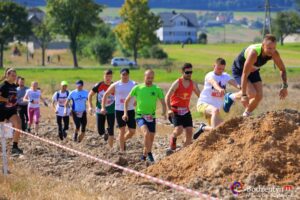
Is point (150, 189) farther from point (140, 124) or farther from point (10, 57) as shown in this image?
point (10, 57)

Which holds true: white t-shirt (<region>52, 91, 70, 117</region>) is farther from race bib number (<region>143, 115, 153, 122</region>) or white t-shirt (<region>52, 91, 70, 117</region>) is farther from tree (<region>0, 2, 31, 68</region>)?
tree (<region>0, 2, 31, 68</region>)

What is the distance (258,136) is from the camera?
34.4 feet

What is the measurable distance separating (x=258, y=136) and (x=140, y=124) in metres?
3.30

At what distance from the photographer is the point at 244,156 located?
10242 millimetres

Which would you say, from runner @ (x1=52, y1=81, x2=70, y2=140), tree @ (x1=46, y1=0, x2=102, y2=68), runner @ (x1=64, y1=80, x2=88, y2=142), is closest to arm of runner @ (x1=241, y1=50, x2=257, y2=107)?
runner @ (x1=64, y1=80, x2=88, y2=142)

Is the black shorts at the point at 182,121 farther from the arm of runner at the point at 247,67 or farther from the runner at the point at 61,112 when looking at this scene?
the runner at the point at 61,112

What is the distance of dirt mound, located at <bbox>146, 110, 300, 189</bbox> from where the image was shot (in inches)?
389

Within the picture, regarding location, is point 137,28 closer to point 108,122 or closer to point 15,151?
point 108,122

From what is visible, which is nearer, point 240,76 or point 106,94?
point 240,76

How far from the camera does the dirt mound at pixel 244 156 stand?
988 cm

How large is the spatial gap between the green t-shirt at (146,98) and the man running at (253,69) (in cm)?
149

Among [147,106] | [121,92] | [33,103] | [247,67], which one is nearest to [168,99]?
[147,106]

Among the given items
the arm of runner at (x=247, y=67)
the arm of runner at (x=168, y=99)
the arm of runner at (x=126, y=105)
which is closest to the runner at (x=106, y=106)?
the arm of runner at (x=126, y=105)

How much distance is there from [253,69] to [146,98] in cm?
248
